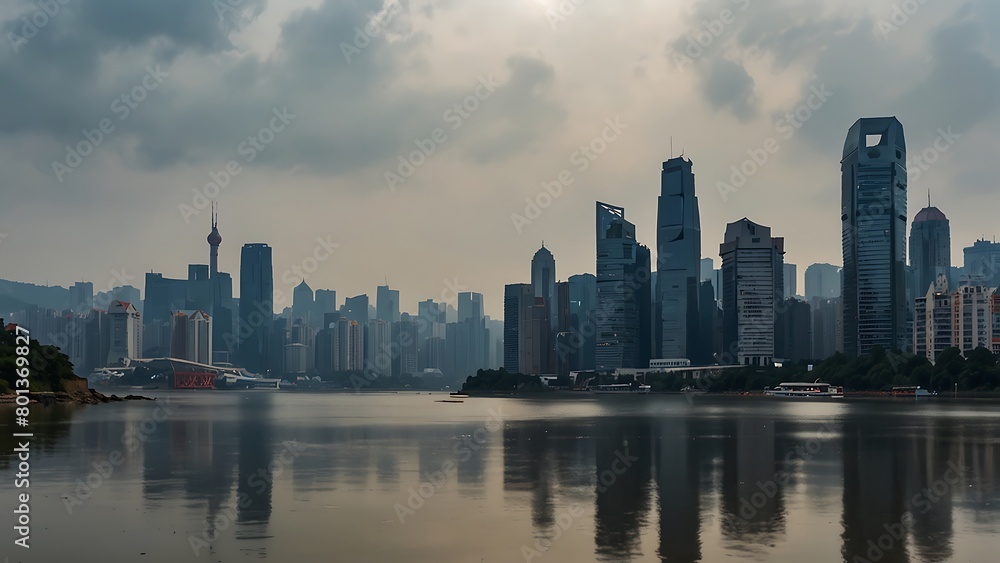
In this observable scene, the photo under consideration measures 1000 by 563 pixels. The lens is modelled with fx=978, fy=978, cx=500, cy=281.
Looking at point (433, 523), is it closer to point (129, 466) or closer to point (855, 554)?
point (855, 554)

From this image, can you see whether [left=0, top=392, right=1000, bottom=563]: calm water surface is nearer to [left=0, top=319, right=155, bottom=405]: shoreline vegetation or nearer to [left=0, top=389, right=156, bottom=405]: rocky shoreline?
[left=0, top=389, right=156, bottom=405]: rocky shoreline

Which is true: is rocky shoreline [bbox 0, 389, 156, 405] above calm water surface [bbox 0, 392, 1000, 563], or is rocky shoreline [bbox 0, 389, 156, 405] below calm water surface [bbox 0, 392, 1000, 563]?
below

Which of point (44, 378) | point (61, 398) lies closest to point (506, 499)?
point (61, 398)

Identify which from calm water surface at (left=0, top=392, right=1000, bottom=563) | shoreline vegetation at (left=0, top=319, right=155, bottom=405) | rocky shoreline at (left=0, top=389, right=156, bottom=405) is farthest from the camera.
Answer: shoreline vegetation at (left=0, top=319, right=155, bottom=405)

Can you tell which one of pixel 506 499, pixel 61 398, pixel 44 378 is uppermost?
pixel 506 499

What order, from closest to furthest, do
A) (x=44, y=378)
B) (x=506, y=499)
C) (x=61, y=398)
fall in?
(x=506, y=499) < (x=61, y=398) < (x=44, y=378)

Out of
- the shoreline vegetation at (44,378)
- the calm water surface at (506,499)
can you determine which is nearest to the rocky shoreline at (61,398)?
the shoreline vegetation at (44,378)

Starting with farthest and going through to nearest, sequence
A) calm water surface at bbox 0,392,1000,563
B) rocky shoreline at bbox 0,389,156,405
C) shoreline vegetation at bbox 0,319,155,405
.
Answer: shoreline vegetation at bbox 0,319,155,405, rocky shoreline at bbox 0,389,156,405, calm water surface at bbox 0,392,1000,563

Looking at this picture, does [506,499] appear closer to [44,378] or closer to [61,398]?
[61,398]

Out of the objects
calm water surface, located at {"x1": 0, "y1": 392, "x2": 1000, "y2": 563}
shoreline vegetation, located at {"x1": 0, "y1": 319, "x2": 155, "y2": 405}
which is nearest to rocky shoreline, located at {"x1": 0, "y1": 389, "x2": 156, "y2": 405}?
shoreline vegetation, located at {"x1": 0, "y1": 319, "x2": 155, "y2": 405}

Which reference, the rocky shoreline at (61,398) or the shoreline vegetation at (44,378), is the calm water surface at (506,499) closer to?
the rocky shoreline at (61,398)
